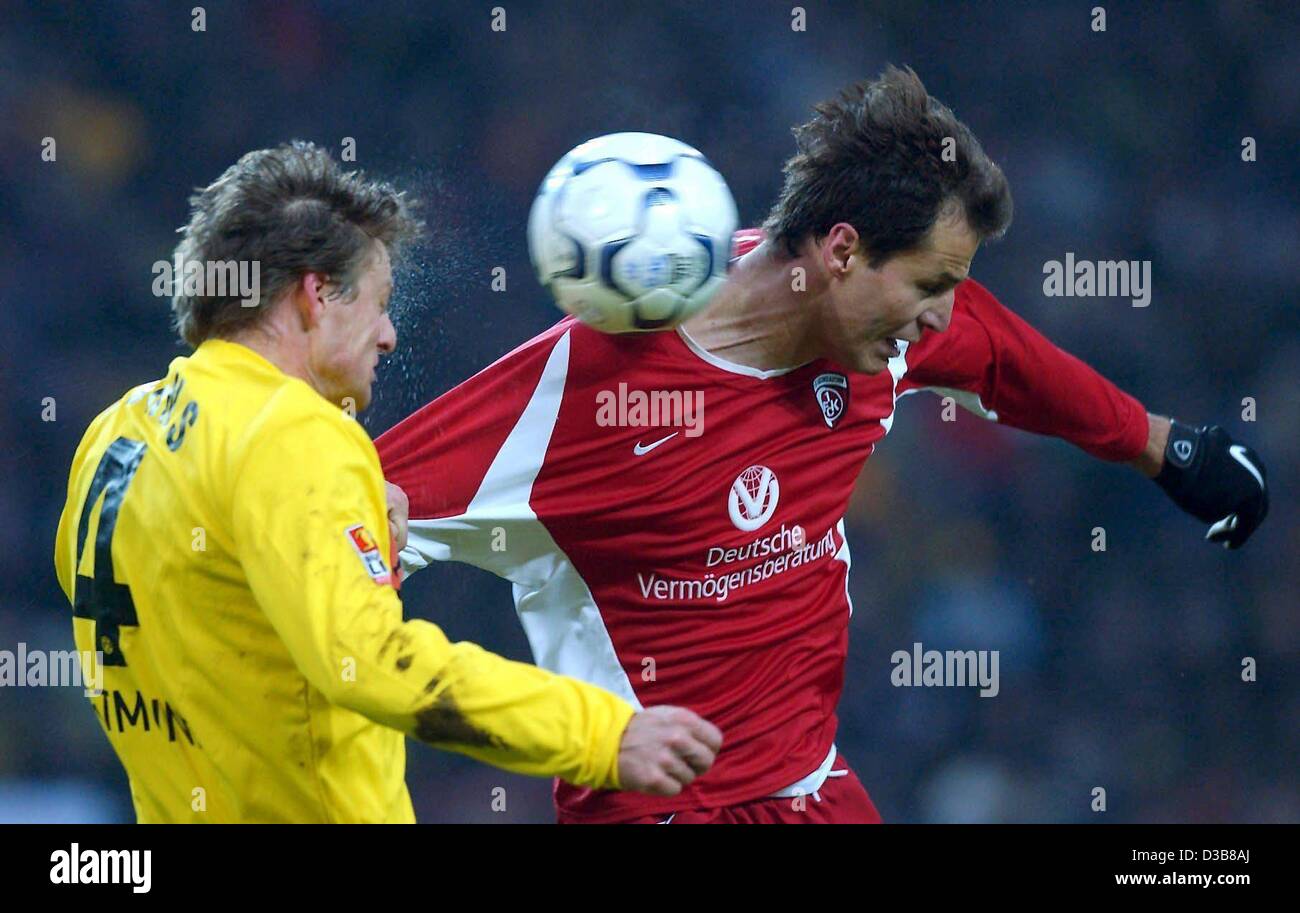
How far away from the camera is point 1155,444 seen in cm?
379

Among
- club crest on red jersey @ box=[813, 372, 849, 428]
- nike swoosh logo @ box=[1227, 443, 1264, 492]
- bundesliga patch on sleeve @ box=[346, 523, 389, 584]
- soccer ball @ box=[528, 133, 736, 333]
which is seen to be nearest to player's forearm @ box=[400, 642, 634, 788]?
bundesliga patch on sleeve @ box=[346, 523, 389, 584]

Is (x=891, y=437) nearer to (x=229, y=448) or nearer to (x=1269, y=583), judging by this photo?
(x=1269, y=583)

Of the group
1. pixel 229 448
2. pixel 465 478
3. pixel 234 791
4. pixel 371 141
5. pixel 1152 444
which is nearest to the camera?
pixel 229 448

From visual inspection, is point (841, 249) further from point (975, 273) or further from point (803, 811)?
point (975, 273)

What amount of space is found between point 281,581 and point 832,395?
162cm

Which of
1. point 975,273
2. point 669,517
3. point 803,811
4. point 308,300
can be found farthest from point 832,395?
point 975,273

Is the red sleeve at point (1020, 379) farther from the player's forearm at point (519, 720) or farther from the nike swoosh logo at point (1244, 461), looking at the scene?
the player's forearm at point (519, 720)

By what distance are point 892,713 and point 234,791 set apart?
11.8ft

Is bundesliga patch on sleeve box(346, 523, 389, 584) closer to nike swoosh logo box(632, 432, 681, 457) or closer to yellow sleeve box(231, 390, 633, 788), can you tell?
yellow sleeve box(231, 390, 633, 788)

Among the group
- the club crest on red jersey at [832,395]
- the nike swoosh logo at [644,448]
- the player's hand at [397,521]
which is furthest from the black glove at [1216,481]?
the player's hand at [397,521]

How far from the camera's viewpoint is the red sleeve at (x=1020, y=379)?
3.53 metres

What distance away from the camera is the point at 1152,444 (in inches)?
149

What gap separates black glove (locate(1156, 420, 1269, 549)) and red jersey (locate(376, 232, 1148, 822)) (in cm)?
78
